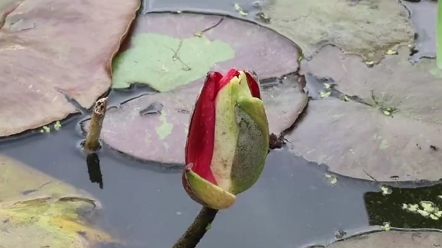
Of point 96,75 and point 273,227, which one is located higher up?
point 96,75

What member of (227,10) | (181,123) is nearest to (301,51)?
(227,10)

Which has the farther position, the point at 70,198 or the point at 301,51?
the point at 301,51

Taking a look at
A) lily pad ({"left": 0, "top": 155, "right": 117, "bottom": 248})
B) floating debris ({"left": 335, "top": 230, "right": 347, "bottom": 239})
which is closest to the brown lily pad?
lily pad ({"left": 0, "top": 155, "right": 117, "bottom": 248})

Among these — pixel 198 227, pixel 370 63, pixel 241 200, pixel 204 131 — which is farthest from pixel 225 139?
pixel 370 63

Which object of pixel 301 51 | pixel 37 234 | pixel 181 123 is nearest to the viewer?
pixel 37 234

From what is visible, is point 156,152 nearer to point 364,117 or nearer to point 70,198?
point 70,198
